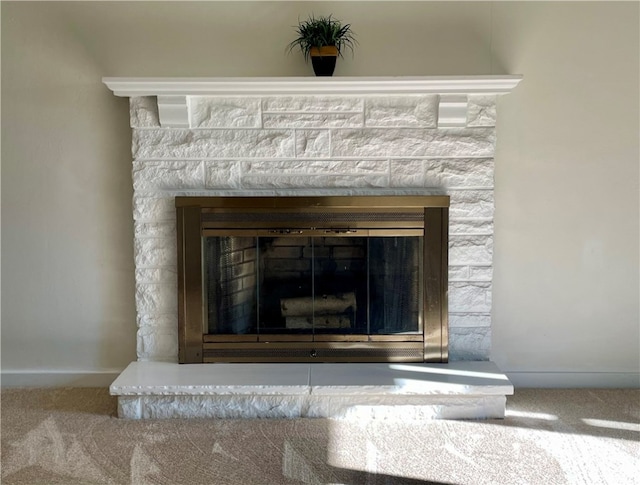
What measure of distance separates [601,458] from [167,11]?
2.58 m

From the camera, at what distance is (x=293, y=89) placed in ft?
8.57

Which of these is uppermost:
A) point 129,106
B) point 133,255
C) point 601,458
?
point 129,106

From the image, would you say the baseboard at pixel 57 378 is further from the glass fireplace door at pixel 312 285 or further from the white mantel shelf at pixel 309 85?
the white mantel shelf at pixel 309 85

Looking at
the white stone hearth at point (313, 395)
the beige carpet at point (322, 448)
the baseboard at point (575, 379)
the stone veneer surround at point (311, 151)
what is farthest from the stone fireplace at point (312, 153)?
the beige carpet at point (322, 448)

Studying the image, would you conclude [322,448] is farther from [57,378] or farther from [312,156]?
[57,378]

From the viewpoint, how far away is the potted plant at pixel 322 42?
2.60m

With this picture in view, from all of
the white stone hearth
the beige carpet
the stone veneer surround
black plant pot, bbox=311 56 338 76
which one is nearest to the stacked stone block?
the stone veneer surround

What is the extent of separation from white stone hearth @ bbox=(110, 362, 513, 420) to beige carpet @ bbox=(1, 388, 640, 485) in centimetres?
6

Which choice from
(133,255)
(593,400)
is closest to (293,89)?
(133,255)

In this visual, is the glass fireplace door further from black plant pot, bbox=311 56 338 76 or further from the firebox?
black plant pot, bbox=311 56 338 76

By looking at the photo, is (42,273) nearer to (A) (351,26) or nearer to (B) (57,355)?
(B) (57,355)

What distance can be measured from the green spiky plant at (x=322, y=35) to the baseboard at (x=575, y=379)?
1.75 metres

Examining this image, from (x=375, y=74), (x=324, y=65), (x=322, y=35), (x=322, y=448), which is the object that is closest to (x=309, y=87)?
(x=324, y=65)

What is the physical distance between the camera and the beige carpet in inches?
80.4
